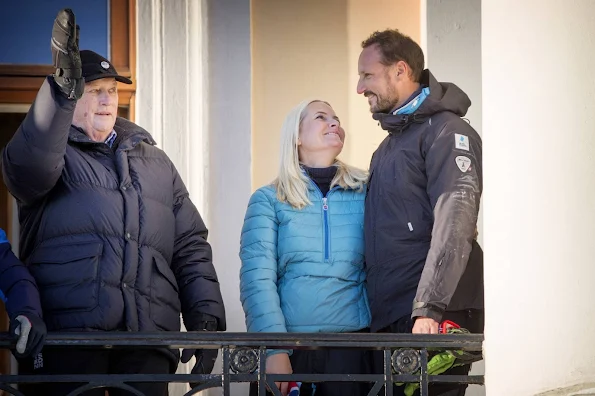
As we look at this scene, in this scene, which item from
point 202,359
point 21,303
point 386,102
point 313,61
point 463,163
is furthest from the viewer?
point 313,61

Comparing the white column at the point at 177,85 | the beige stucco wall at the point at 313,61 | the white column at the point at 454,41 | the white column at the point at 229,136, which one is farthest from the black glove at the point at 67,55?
the white column at the point at 454,41

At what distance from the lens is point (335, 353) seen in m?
5.82

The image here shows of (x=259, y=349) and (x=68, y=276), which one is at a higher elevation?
(x=68, y=276)

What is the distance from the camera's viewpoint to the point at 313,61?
25.0ft

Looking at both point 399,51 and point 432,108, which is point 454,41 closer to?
point 399,51

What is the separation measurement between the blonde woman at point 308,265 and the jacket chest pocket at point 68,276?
681 mm

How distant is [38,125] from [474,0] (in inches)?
111

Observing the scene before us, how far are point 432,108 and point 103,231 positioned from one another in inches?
56.5

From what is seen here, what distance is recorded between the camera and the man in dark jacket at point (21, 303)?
5.16 m

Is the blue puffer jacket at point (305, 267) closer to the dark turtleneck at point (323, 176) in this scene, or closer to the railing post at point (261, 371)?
the dark turtleneck at point (323, 176)

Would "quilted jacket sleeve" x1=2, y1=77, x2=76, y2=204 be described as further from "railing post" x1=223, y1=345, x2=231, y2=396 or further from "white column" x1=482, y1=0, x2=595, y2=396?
"white column" x1=482, y1=0, x2=595, y2=396

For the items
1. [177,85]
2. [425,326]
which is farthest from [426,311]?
[177,85]

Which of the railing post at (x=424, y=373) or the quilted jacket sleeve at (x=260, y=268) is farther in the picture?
the quilted jacket sleeve at (x=260, y=268)

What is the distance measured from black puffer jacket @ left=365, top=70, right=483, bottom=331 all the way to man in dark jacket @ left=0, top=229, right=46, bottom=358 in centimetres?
135
